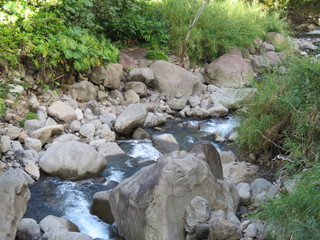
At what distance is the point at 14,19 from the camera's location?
23.6 ft

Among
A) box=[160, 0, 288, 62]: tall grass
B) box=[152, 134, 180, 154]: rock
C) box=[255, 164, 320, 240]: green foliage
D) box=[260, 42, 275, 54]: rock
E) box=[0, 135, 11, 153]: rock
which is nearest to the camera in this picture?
box=[255, 164, 320, 240]: green foliage

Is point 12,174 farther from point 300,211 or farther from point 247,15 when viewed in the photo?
point 247,15

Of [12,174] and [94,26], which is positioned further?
[94,26]

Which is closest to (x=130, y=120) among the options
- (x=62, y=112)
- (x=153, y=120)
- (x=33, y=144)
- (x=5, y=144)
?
(x=153, y=120)

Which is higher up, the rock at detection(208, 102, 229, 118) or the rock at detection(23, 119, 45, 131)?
the rock at detection(23, 119, 45, 131)

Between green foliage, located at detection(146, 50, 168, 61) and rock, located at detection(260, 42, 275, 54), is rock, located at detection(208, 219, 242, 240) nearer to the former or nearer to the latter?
green foliage, located at detection(146, 50, 168, 61)

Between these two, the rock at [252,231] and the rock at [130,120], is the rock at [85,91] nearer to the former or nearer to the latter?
the rock at [130,120]

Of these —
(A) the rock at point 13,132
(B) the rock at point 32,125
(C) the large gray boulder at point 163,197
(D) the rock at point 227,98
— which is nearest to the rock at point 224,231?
(C) the large gray boulder at point 163,197

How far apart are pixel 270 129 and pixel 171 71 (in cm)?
404

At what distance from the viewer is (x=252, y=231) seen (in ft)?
12.7

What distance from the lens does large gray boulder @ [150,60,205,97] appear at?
923 cm

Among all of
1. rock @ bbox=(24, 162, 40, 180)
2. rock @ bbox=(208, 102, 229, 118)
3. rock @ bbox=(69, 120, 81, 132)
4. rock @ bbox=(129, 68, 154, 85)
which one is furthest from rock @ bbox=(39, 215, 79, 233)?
rock @ bbox=(129, 68, 154, 85)

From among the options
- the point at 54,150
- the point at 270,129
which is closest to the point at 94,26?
the point at 54,150

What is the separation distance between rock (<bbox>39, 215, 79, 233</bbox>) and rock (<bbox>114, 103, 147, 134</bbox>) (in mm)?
2773
